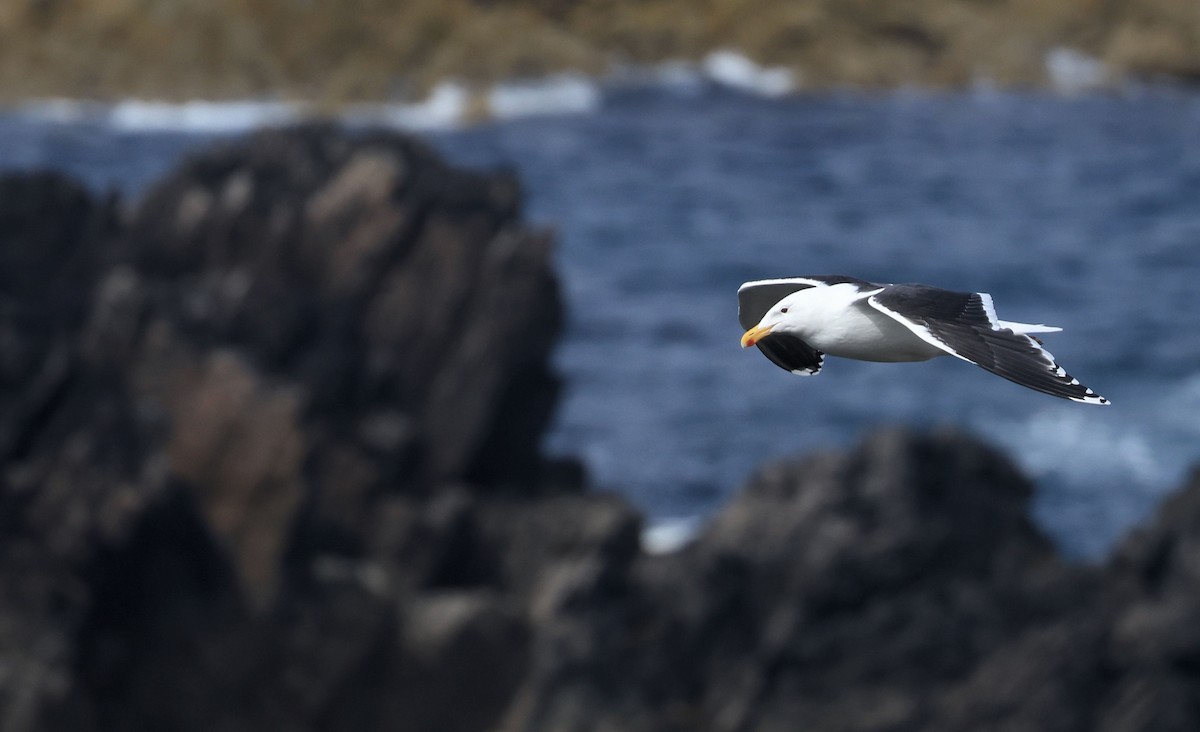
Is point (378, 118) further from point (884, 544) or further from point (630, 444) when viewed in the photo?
point (884, 544)

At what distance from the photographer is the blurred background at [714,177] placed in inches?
1324

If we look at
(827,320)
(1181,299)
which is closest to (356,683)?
(827,320)

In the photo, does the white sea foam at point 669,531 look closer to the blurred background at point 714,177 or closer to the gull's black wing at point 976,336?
the blurred background at point 714,177

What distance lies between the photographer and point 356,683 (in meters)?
24.0

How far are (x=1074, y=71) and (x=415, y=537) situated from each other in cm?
5785

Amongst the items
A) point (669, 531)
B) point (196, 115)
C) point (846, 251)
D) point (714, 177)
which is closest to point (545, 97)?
point (196, 115)

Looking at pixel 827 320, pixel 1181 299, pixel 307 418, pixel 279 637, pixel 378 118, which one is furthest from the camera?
pixel 378 118

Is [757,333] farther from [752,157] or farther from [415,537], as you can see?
[752,157]

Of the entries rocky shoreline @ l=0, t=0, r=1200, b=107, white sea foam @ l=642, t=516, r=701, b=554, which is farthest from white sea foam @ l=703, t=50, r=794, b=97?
white sea foam @ l=642, t=516, r=701, b=554

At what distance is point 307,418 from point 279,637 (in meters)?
3.63

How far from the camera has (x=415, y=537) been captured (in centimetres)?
2603

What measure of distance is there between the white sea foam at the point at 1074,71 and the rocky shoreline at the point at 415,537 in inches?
2032

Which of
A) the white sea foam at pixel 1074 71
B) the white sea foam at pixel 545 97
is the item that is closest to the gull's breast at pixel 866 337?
the white sea foam at pixel 545 97

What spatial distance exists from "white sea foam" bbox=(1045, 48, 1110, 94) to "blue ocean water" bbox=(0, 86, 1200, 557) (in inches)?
58.1
